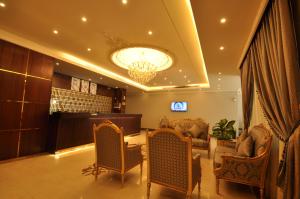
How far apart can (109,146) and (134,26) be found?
2484mm

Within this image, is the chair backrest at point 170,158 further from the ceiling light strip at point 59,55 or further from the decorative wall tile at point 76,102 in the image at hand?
the decorative wall tile at point 76,102

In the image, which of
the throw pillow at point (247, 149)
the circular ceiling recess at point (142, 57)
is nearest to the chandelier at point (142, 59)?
the circular ceiling recess at point (142, 57)

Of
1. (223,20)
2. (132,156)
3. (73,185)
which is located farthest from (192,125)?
(73,185)

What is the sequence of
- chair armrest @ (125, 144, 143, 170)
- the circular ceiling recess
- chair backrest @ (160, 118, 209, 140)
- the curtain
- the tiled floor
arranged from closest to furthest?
1. the tiled floor
2. chair armrest @ (125, 144, 143, 170)
3. the curtain
4. the circular ceiling recess
5. chair backrest @ (160, 118, 209, 140)

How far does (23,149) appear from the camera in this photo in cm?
400

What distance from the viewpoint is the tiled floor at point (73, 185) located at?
2291mm

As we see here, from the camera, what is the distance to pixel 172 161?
208 cm

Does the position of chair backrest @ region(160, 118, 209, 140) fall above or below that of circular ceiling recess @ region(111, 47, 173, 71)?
below

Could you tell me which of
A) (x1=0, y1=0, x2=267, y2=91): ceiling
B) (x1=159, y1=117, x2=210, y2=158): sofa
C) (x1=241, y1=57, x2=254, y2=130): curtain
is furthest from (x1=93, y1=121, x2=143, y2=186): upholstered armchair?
(x1=241, y1=57, x2=254, y2=130): curtain

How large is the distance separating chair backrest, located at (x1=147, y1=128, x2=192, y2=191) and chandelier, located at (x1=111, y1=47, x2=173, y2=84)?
2.89 m

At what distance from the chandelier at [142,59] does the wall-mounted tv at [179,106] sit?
17.3ft

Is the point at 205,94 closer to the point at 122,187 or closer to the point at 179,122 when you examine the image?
the point at 179,122

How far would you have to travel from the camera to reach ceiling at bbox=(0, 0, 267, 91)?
2559mm

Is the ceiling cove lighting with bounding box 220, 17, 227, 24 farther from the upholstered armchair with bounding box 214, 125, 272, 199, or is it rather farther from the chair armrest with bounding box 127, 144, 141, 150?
the chair armrest with bounding box 127, 144, 141, 150
